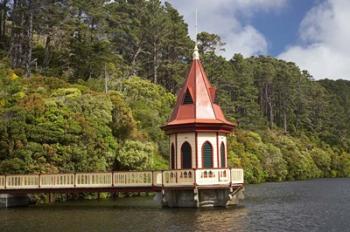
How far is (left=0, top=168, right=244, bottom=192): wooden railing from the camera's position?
2658 cm

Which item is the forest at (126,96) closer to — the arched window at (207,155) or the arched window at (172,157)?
the arched window at (172,157)

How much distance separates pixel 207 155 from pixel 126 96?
23770mm

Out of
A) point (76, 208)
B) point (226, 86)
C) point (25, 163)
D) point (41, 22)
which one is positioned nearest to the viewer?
point (76, 208)

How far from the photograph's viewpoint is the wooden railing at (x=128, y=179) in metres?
26.6

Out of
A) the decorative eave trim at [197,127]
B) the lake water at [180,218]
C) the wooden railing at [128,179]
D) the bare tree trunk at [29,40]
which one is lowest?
the lake water at [180,218]

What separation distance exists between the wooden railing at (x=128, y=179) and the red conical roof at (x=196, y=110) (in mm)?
2439

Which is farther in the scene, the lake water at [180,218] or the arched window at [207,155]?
the arched window at [207,155]

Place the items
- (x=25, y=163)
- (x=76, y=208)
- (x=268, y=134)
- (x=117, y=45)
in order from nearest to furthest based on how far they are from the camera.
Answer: (x=76, y=208) → (x=25, y=163) → (x=117, y=45) → (x=268, y=134)

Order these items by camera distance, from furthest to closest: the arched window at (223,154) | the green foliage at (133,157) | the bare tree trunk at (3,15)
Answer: the bare tree trunk at (3,15) → the green foliage at (133,157) → the arched window at (223,154)

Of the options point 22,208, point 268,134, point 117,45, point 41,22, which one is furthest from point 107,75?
point 268,134

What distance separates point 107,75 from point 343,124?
60.0 meters

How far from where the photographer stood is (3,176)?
29.8 m

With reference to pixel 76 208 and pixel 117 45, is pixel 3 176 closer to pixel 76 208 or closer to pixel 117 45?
pixel 76 208

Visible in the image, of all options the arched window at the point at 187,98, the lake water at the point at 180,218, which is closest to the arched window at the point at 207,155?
the arched window at the point at 187,98
